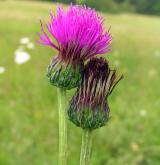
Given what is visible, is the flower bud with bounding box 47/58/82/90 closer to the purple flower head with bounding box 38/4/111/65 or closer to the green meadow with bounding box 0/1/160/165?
the purple flower head with bounding box 38/4/111/65

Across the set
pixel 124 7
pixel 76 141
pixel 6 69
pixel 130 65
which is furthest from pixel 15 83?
pixel 124 7

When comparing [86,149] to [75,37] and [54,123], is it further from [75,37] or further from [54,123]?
[54,123]

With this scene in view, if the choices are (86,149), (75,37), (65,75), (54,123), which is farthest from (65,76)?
(54,123)

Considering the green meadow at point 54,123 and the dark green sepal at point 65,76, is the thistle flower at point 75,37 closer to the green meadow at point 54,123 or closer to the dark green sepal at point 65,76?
the dark green sepal at point 65,76

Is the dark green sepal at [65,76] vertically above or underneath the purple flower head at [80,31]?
underneath

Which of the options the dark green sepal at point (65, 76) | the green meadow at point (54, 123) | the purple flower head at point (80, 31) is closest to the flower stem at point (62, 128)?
the dark green sepal at point (65, 76)
